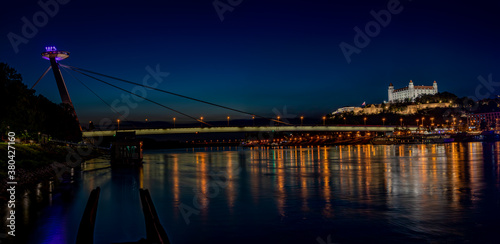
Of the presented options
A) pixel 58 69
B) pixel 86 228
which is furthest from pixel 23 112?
pixel 86 228

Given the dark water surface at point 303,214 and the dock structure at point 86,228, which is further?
the dark water surface at point 303,214

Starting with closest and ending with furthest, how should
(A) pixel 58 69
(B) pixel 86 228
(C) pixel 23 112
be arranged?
(B) pixel 86 228
(C) pixel 23 112
(A) pixel 58 69

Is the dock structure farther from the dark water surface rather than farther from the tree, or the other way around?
the tree

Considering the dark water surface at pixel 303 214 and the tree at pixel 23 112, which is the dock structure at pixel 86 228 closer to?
the dark water surface at pixel 303 214

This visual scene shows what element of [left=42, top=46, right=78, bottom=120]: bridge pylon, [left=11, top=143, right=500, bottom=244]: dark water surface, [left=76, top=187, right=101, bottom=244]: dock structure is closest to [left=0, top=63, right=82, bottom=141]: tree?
[left=42, top=46, right=78, bottom=120]: bridge pylon

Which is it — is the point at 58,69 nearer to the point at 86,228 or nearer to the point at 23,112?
the point at 23,112

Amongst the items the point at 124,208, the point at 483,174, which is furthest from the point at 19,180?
the point at 483,174

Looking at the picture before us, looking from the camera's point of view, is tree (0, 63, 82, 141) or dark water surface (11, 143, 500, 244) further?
tree (0, 63, 82, 141)

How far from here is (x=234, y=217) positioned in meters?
14.7

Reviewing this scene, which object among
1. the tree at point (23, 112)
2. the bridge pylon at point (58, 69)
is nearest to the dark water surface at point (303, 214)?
the tree at point (23, 112)

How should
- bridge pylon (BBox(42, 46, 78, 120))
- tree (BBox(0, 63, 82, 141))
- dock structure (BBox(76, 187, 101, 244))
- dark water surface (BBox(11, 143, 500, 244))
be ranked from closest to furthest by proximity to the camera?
dock structure (BBox(76, 187, 101, 244)), dark water surface (BBox(11, 143, 500, 244)), tree (BBox(0, 63, 82, 141)), bridge pylon (BBox(42, 46, 78, 120))

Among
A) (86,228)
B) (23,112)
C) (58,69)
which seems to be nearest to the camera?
(86,228)

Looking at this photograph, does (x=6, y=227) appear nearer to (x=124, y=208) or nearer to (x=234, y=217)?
(x=124, y=208)

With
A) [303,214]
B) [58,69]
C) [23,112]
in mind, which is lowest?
[303,214]
